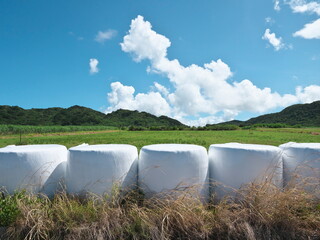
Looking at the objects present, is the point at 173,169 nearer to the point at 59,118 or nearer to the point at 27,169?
the point at 27,169

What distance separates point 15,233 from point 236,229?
287cm

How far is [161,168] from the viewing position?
315cm

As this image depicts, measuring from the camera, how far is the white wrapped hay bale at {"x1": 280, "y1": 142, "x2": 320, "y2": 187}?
3.42 meters

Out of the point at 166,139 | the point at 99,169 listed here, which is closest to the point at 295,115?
the point at 166,139

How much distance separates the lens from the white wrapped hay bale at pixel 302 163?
3.42 m

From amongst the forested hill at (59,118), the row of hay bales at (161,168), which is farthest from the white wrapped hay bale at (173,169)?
the forested hill at (59,118)

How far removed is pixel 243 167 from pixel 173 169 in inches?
44.6

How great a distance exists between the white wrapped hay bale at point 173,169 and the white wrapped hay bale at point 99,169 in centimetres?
34

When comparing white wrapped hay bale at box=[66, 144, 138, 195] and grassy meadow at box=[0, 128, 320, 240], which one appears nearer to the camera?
grassy meadow at box=[0, 128, 320, 240]

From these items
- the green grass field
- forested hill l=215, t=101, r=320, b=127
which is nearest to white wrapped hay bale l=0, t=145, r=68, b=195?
the green grass field

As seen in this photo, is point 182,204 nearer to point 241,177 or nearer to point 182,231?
point 182,231

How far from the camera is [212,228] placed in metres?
2.71

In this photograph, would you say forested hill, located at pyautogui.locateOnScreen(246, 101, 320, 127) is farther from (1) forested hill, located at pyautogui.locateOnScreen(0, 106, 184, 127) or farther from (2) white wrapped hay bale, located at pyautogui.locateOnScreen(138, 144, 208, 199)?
(2) white wrapped hay bale, located at pyautogui.locateOnScreen(138, 144, 208, 199)

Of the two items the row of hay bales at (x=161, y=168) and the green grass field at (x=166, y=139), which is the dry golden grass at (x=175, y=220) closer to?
the row of hay bales at (x=161, y=168)
